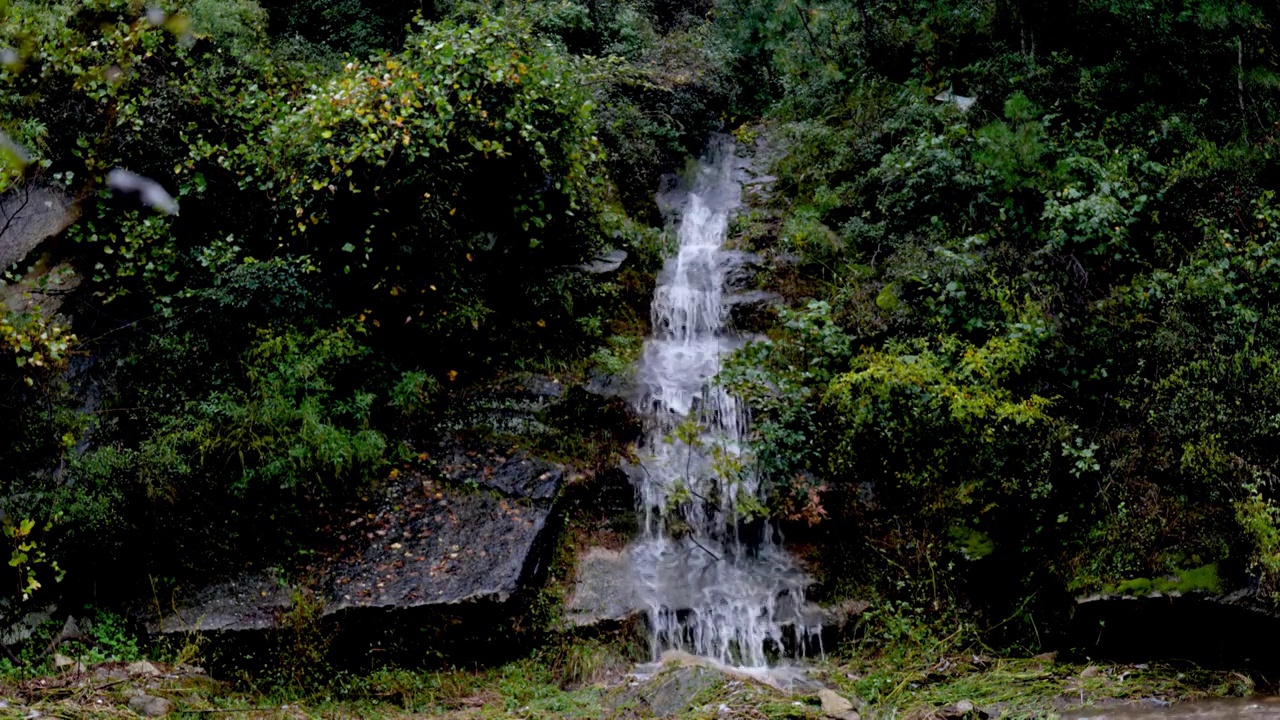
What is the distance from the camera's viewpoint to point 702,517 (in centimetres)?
805

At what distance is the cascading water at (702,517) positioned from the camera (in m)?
7.11

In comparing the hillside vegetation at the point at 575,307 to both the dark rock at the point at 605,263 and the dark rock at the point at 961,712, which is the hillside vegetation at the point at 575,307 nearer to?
the dark rock at the point at 605,263

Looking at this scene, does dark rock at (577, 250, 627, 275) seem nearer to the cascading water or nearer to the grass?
the cascading water

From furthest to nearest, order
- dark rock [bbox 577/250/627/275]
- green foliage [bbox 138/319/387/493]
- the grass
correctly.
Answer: dark rock [bbox 577/250/627/275] < green foliage [bbox 138/319/387/493] < the grass

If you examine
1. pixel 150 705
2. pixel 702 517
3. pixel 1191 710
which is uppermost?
pixel 702 517

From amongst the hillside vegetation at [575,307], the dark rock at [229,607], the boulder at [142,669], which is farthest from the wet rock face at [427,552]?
the boulder at [142,669]

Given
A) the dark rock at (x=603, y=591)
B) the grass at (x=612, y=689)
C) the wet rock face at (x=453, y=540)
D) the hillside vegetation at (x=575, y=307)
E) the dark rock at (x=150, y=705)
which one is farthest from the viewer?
the dark rock at (x=603, y=591)

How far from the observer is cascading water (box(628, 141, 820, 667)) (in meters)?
7.11

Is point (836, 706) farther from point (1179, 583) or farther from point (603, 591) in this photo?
point (1179, 583)

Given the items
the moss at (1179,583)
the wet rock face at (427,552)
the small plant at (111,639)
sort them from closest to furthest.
A: the small plant at (111,639) < the moss at (1179,583) < the wet rock face at (427,552)

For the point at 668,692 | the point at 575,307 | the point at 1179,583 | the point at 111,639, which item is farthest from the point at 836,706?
the point at 111,639

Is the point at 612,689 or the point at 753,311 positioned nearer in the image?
the point at 612,689

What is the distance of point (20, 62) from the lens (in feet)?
22.5

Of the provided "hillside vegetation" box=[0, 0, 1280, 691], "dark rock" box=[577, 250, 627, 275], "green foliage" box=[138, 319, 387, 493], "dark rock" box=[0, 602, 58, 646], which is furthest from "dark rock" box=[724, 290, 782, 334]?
"dark rock" box=[0, 602, 58, 646]
